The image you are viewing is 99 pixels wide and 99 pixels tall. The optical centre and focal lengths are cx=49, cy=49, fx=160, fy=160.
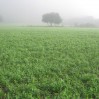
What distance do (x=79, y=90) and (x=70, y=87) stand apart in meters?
0.35

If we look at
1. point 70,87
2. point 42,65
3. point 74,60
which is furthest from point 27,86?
point 74,60

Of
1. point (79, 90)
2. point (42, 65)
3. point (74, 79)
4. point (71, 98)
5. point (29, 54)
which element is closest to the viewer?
point (71, 98)

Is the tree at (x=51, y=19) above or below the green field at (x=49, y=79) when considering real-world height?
above

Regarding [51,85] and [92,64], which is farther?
[92,64]

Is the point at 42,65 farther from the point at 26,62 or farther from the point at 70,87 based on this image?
the point at 70,87

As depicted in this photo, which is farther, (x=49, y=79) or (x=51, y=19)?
(x=51, y=19)

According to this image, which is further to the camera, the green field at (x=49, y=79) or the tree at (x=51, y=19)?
the tree at (x=51, y=19)

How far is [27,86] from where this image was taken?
19.1 ft

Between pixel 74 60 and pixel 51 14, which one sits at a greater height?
pixel 51 14

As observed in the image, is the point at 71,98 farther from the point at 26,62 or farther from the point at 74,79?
the point at 26,62

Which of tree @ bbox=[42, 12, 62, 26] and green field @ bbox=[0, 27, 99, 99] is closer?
green field @ bbox=[0, 27, 99, 99]

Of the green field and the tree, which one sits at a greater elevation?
the tree

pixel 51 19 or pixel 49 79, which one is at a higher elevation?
pixel 51 19

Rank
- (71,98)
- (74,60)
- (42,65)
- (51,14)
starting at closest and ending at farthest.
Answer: (71,98) < (42,65) < (74,60) < (51,14)
